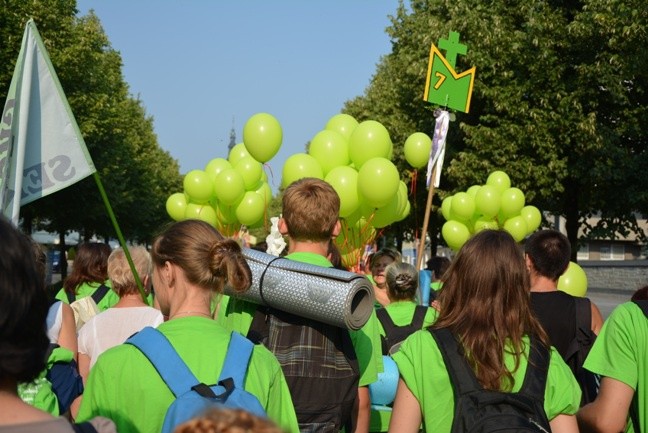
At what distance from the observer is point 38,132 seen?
18.4ft

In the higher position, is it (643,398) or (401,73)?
(401,73)

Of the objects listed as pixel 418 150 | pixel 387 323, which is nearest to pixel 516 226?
pixel 418 150

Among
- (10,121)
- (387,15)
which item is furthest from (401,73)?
(10,121)

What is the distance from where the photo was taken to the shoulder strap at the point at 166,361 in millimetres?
2512

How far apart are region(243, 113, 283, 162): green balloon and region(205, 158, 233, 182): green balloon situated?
1662mm

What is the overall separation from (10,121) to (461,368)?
11.4 ft

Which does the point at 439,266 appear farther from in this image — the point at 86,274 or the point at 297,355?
the point at 297,355

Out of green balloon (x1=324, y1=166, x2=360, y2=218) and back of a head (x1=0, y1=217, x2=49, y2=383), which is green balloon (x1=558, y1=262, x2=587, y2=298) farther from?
back of a head (x1=0, y1=217, x2=49, y2=383)

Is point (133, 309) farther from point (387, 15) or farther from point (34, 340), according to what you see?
point (387, 15)

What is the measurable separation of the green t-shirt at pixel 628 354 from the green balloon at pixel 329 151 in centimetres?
561

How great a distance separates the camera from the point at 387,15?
1297 inches

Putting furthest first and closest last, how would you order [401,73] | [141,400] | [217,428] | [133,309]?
1. [401,73]
2. [133,309]
3. [141,400]
4. [217,428]

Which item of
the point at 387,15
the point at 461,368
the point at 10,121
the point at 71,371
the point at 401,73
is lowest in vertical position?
the point at 71,371

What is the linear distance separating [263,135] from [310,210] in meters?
5.67
